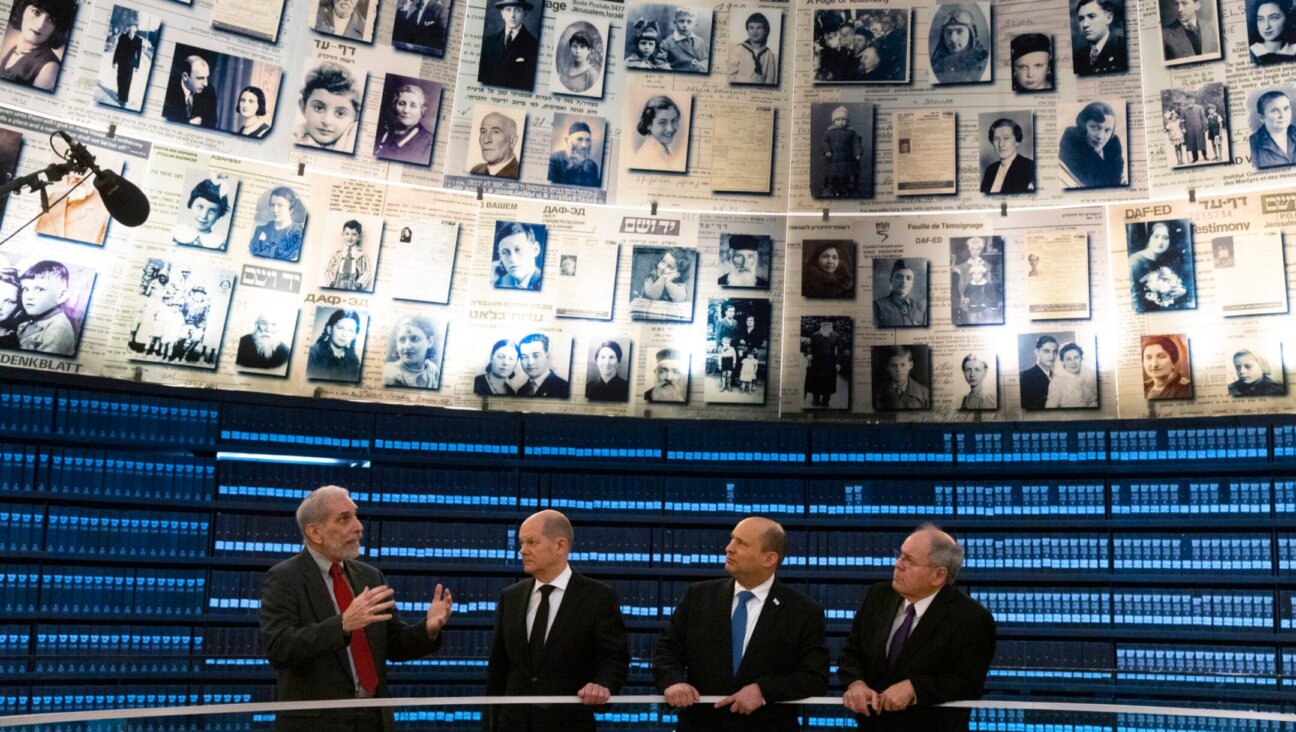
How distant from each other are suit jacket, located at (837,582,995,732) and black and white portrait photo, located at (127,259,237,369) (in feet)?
15.0

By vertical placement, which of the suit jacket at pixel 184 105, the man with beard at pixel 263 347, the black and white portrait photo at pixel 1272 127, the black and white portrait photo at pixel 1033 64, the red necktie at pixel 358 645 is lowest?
the red necktie at pixel 358 645

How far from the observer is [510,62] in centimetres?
821

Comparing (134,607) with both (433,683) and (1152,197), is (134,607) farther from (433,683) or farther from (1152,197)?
(1152,197)

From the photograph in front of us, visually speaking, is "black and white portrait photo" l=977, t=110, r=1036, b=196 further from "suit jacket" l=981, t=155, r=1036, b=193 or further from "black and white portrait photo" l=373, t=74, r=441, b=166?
"black and white portrait photo" l=373, t=74, r=441, b=166

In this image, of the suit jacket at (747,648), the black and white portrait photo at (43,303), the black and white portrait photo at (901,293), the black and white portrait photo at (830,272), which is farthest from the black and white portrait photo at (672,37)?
the suit jacket at (747,648)

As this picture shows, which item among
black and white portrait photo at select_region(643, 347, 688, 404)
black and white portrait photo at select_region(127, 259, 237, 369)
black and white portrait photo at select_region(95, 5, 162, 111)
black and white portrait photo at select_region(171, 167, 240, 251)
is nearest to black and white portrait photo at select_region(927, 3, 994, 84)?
black and white portrait photo at select_region(643, 347, 688, 404)

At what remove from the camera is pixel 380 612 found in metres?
3.74

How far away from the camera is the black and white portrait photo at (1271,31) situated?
7.58 meters

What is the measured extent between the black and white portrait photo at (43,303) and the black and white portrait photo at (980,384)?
15.5 feet

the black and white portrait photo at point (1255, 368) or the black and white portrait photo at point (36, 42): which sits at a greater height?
the black and white portrait photo at point (36, 42)

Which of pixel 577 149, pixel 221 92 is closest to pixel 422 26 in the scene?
pixel 577 149

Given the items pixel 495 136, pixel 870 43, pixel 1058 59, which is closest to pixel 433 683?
A: pixel 495 136

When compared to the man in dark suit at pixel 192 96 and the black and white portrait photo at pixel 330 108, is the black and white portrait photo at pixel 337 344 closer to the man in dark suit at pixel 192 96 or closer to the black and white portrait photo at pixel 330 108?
the black and white portrait photo at pixel 330 108

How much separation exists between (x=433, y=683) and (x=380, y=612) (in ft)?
12.6
